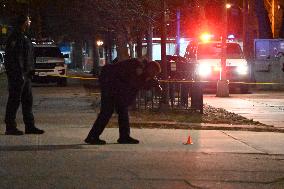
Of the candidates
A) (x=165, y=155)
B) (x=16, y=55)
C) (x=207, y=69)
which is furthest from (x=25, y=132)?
(x=207, y=69)

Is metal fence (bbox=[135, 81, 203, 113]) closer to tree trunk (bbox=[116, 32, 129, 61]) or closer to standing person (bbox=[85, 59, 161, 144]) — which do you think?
tree trunk (bbox=[116, 32, 129, 61])

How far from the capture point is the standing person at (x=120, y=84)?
11.6 m

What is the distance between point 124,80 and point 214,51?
1822 cm

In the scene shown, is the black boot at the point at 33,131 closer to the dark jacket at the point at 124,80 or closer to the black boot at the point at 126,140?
the black boot at the point at 126,140

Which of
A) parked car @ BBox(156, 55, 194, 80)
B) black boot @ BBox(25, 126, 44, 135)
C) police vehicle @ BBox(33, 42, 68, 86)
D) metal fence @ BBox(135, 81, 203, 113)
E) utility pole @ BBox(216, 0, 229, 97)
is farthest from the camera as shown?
police vehicle @ BBox(33, 42, 68, 86)

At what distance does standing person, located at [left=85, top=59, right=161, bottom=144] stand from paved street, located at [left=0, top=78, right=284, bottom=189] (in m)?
0.48

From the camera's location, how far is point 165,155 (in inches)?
426

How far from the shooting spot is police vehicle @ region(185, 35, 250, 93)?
1120 inches

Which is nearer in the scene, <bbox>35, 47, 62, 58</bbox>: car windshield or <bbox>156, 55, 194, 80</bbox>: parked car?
<bbox>156, 55, 194, 80</bbox>: parked car

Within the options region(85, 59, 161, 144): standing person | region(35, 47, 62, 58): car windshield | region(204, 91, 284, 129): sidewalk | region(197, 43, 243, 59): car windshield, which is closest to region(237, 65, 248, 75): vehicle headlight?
region(197, 43, 243, 59): car windshield

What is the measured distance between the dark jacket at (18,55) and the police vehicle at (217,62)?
1605 cm

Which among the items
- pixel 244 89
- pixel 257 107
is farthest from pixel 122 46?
pixel 244 89

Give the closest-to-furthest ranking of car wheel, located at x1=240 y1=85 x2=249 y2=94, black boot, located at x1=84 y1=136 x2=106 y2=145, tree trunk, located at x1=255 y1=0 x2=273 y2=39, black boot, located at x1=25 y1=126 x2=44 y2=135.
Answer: black boot, located at x1=84 y1=136 x2=106 y2=145 < black boot, located at x1=25 y1=126 x2=44 y2=135 < car wheel, located at x1=240 y1=85 x2=249 y2=94 < tree trunk, located at x1=255 y1=0 x2=273 y2=39

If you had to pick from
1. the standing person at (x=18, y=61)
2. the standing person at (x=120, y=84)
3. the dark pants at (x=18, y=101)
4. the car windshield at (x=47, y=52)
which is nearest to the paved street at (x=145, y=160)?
the dark pants at (x=18, y=101)
